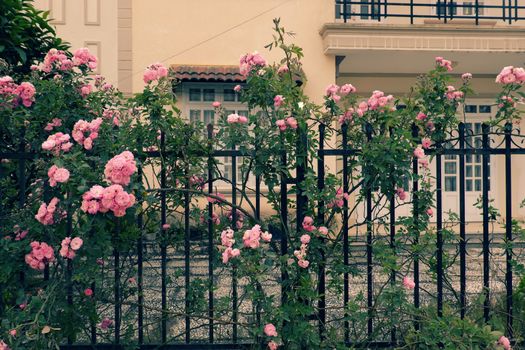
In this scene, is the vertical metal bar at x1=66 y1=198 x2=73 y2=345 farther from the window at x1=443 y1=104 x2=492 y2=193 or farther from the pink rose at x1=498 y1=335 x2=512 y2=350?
the window at x1=443 y1=104 x2=492 y2=193

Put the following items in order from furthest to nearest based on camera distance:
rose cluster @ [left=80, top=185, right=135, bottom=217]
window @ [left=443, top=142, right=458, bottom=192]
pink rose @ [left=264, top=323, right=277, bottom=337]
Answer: window @ [left=443, top=142, right=458, bottom=192] → pink rose @ [left=264, top=323, right=277, bottom=337] → rose cluster @ [left=80, top=185, right=135, bottom=217]

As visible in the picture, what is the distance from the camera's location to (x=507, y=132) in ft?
11.3

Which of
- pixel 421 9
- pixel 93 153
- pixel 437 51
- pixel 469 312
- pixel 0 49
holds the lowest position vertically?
pixel 469 312

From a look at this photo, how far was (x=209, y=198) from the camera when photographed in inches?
134

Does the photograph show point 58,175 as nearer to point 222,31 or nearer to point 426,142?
point 426,142

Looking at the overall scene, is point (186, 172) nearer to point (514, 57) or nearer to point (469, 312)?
point (469, 312)

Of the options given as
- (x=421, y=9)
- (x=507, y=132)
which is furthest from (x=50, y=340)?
(x=421, y=9)

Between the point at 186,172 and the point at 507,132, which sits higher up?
the point at 507,132

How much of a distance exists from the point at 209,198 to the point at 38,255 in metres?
1.04

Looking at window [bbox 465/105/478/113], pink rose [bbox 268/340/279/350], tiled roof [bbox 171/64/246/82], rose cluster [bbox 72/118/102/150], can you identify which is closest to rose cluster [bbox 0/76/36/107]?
rose cluster [bbox 72/118/102/150]

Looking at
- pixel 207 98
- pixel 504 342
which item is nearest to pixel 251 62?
pixel 504 342

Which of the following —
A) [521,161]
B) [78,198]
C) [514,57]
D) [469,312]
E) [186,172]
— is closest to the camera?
[78,198]

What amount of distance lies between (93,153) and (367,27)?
24.7 ft

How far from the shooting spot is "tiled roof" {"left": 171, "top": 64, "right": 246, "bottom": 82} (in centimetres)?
960
